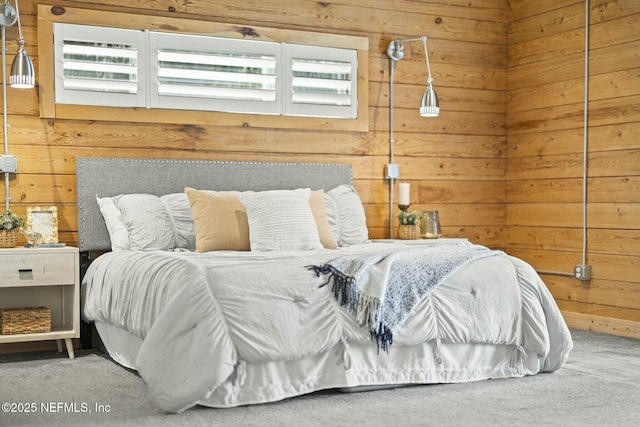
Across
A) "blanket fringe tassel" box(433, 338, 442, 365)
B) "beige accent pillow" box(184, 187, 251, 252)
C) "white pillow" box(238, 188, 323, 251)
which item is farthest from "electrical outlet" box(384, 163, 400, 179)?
"blanket fringe tassel" box(433, 338, 442, 365)

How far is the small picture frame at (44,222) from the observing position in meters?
4.91

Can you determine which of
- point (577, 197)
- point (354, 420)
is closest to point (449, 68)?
point (577, 197)

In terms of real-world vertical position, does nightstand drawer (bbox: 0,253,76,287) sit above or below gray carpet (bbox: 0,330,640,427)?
above

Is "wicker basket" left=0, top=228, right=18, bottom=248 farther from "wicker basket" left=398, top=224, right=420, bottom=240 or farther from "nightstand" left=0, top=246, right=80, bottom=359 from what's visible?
"wicker basket" left=398, top=224, right=420, bottom=240

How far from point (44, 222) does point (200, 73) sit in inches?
53.6

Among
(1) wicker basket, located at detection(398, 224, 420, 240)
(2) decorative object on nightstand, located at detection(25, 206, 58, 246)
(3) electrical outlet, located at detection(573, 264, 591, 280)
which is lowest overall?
(3) electrical outlet, located at detection(573, 264, 591, 280)

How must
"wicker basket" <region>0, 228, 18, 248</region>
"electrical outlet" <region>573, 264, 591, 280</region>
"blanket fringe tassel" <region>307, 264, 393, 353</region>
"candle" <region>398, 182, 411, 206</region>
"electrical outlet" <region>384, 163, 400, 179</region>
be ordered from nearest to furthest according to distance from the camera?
1. "blanket fringe tassel" <region>307, 264, 393, 353</region>
2. "wicker basket" <region>0, 228, 18, 248</region>
3. "electrical outlet" <region>573, 264, 591, 280</region>
4. "candle" <region>398, 182, 411, 206</region>
5. "electrical outlet" <region>384, 163, 400, 179</region>

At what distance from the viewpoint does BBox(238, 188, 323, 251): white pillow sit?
4750mm

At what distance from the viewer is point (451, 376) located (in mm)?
3980

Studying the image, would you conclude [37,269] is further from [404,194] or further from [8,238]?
[404,194]

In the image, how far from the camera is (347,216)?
552 centimetres

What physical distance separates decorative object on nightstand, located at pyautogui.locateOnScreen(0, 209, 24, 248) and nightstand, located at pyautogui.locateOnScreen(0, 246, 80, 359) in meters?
0.12

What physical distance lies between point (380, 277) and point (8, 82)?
8.52 feet

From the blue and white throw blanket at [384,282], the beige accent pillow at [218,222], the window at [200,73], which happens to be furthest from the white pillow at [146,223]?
the blue and white throw blanket at [384,282]
